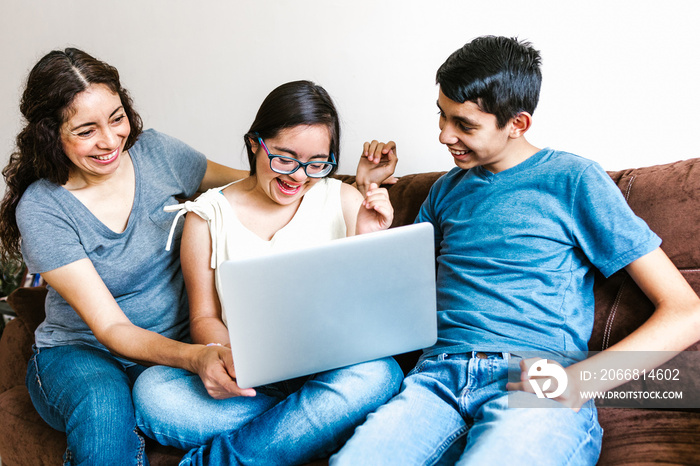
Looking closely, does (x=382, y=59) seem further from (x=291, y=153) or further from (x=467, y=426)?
(x=467, y=426)

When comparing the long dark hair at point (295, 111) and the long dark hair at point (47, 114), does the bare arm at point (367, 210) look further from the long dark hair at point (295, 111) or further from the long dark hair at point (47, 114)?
the long dark hair at point (47, 114)

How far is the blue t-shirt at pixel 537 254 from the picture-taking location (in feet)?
4.22

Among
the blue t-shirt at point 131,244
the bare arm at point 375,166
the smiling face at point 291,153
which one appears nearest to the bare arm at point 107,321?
the blue t-shirt at point 131,244

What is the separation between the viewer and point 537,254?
136 centimetres

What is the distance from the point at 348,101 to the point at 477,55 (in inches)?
31.0

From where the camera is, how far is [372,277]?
1.07 meters

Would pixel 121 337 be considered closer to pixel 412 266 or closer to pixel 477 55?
pixel 412 266

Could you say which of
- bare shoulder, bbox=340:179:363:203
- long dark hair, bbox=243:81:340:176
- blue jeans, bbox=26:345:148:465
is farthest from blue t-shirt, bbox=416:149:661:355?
blue jeans, bbox=26:345:148:465

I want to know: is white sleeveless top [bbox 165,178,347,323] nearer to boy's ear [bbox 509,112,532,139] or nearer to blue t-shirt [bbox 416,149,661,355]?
blue t-shirt [bbox 416,149,661,355]

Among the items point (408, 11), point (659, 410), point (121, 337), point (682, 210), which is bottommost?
point (659, 410)

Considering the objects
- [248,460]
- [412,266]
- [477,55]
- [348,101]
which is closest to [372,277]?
[412,266]

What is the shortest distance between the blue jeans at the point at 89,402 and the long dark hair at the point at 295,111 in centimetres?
70

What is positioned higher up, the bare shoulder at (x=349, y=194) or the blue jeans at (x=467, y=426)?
the bare shoulder at (x=349, y=194)

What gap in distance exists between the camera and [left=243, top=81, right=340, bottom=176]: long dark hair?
142cm
